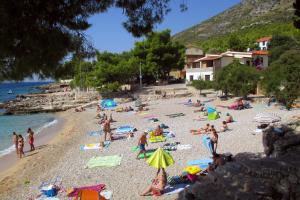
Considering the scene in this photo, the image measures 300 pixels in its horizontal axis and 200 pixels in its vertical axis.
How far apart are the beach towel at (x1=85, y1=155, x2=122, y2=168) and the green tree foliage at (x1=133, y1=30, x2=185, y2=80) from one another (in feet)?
133

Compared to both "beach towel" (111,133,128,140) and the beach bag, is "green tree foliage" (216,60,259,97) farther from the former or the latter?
the beach bag

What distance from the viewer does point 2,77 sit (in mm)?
6684

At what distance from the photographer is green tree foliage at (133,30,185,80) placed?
55197 millimetres

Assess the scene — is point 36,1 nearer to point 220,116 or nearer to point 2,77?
point 2,77

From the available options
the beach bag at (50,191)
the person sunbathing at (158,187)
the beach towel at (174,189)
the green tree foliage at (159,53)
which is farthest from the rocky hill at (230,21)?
the beach bag at (50,191)

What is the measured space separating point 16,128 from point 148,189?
83.6ft

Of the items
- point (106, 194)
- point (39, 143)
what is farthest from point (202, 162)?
point (39, 143)

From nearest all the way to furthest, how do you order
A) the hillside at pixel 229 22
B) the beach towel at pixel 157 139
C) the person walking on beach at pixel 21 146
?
1. the beach towel at pixel 157 139
2. the person walking on beach at pixel 21 146
3. the hillside at pixel 229 22

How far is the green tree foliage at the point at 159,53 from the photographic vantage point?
55197 millimetres

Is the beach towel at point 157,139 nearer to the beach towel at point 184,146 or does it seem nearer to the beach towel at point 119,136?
the beach towel at point 184,146

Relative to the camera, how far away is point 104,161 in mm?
14875

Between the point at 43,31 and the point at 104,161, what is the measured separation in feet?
31.1

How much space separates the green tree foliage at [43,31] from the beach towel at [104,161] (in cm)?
788

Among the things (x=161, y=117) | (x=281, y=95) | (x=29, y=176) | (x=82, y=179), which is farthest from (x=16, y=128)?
(x=281, y=95)
